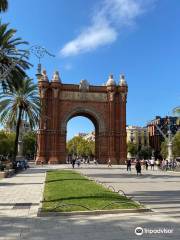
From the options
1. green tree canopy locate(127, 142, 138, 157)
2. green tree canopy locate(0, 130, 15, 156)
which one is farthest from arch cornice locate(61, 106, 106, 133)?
green tree canopy locate(127, 142, 138, 157)

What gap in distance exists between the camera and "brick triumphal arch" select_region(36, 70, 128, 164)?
87.1m

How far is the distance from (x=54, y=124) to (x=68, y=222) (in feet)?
247

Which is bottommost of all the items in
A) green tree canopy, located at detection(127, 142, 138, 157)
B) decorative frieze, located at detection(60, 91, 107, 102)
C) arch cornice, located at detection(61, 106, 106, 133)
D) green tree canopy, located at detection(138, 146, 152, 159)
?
green tree canopy, located at detection(138, 146, 152, 159)

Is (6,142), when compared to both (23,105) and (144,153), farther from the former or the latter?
(23,105)

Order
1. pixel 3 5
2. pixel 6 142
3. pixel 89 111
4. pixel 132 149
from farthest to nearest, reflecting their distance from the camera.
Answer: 1. pixel 132 149
2. pixel 6 142
3. pixel 89 111
4. pixel 3 5

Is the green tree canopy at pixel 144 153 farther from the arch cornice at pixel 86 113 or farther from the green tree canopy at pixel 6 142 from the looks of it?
the arch cornice at pixel 86 113

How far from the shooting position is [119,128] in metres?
90.2

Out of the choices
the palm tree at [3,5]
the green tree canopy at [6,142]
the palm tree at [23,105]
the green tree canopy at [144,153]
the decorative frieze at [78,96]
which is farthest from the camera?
the green tree canopy at [144,153]

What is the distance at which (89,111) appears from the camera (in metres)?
89.1

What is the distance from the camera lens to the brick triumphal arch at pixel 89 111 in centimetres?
8712

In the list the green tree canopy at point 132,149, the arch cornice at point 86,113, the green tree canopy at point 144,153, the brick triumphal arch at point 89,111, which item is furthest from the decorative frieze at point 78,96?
the green tree canopy at point 132,149

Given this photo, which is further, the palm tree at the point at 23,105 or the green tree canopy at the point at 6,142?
the green tree canopy at the point at 6,142

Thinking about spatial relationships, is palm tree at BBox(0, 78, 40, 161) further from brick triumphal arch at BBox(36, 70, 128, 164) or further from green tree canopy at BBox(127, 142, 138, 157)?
green tree canopy at BBox(127, 142, 138, 157)

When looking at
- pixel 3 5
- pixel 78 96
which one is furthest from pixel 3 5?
pixel 78 96
